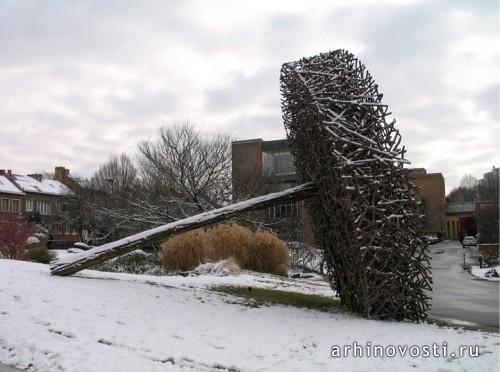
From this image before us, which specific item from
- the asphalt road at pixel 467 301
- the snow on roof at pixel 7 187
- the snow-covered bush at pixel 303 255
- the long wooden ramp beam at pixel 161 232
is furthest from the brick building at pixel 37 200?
the long wooden ramp beam at pixel 161 232

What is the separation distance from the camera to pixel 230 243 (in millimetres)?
17312

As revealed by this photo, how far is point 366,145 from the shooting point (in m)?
8.55

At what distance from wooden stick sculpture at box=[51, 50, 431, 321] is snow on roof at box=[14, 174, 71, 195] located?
50.8 m

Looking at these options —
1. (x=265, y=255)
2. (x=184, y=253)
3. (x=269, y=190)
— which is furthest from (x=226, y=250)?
(x=269, y=190)

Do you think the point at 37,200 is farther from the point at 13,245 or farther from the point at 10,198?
the point at 13,245

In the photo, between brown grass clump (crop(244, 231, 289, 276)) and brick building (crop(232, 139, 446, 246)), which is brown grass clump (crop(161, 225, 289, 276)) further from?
brick building (crop(232, 139, 446, 246))

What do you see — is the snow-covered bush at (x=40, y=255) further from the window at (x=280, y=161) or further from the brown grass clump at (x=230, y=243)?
the window at (x=280, y=161)

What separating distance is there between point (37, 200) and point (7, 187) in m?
5.27

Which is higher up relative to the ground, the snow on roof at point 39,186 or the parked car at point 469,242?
the snow on roof at point 39,186

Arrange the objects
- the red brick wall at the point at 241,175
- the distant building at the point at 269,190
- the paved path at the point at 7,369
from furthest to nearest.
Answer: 1. the red brick wall at the point at 241,175
2. the distant building at the point at 269,190
3. the paved path at the point at 7,369

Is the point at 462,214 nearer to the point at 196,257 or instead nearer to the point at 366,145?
the point at 196,257

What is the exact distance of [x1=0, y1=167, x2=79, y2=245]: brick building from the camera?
2035 inches

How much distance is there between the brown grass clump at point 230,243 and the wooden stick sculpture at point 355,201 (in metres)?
7.06

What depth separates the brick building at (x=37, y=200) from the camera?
51.7 metres
